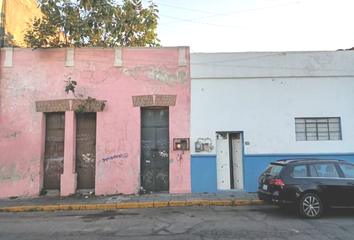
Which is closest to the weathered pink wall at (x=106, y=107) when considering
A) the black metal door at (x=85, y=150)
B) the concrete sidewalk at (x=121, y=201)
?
the black metal door at (x=85, y=150)

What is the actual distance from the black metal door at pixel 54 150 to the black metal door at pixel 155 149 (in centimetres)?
327

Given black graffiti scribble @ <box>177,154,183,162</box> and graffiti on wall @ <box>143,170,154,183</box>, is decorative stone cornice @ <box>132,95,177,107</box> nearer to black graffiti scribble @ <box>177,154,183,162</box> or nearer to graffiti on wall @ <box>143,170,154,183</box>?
black graffiti scribble @ <box>177,154,183,162</box>

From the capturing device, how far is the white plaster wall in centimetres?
1088

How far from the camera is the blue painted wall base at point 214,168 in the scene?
10.6 meters

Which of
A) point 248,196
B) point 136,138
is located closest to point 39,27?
point 136,138

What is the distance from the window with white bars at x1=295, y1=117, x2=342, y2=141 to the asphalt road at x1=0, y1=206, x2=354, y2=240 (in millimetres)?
3707

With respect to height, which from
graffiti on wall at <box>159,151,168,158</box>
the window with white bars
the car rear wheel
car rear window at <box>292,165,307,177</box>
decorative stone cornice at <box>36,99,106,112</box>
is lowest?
the car rear wheel

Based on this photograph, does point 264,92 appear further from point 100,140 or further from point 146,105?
point 100,140

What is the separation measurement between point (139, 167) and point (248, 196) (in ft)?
13.8

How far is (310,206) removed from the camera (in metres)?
7.14

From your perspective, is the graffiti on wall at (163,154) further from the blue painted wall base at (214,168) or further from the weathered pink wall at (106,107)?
the blue painted wall base at (214,168)

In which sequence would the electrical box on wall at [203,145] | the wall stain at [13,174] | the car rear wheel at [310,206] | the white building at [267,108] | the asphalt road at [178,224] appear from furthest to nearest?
the white building at [267,108], the electrical box on wall at [203,145], the wall stain at [13,174], the car rear wheel at [310,206], the asphalt road at [178,224]

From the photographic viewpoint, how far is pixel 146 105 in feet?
35.5

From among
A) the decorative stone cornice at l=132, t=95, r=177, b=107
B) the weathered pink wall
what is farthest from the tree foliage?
the decorative stone cornice at l=132, t=95, r=177, b=107
